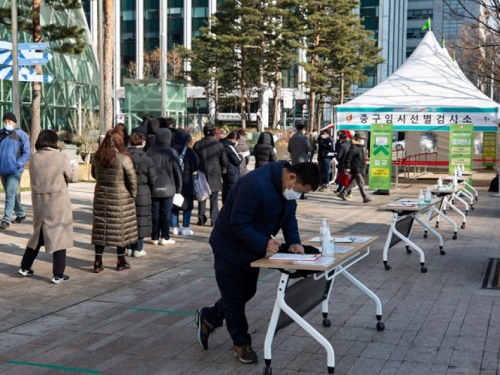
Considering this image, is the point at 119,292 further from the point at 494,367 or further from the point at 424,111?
the point at 424,111

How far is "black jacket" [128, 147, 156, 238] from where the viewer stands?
32.7ft

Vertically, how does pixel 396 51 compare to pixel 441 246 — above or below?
above

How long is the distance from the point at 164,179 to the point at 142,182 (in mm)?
839

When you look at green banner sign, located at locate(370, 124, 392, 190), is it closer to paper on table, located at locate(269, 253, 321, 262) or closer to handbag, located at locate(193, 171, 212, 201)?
handbag, located at locate(193, 171, 212, 201)

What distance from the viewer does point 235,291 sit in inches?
214

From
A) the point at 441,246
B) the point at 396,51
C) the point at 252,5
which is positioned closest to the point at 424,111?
the point at 441,246

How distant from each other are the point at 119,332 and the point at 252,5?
4701cm

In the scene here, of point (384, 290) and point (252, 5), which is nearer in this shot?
point (384, 290)

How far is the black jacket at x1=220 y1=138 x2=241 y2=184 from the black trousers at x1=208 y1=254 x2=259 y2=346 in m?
7.74

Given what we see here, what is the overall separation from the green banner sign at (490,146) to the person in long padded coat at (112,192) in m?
23.4

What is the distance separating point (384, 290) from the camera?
8289mm

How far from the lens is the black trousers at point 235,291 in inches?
214

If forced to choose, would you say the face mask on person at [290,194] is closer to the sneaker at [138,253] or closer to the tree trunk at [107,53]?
the sneaker at [138,253]

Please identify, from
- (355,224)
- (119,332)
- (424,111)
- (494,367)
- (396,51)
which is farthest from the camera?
(396,51)
